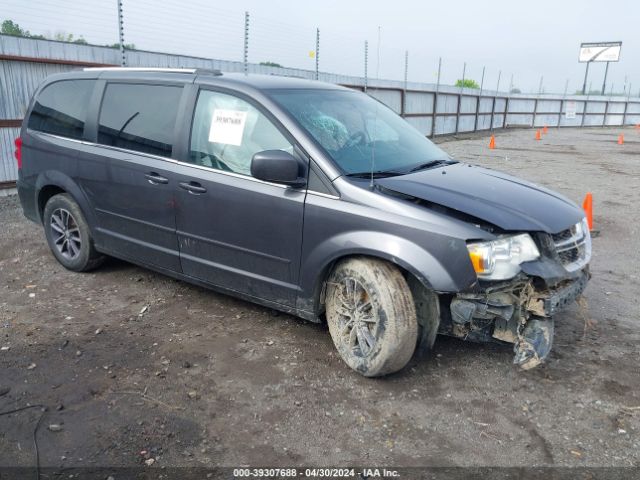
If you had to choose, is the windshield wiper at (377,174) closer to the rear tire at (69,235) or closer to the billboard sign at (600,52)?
the rear tire at (69,235)

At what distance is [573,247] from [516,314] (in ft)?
2.13

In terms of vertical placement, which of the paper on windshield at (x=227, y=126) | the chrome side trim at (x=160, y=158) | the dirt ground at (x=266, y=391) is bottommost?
the dirt ground at (x=266, y=391)

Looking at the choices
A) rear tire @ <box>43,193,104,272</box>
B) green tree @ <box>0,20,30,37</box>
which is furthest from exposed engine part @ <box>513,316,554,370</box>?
green tree @ <box>0,20,30,37</box>

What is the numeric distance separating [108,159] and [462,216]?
2960 mm

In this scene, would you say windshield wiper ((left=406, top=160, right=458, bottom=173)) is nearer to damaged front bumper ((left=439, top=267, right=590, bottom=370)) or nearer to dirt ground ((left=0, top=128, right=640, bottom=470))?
damaged front bumper ((left=439, top=267, right=590, bottom=370))

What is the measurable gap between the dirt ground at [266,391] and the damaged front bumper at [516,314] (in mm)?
358

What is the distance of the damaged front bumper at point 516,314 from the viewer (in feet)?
10.0

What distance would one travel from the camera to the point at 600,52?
67250 millimetres

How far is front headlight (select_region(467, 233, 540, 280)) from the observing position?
2982 millimetres

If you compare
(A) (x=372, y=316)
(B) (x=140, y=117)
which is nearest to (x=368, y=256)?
(A) (x=372, y=316)

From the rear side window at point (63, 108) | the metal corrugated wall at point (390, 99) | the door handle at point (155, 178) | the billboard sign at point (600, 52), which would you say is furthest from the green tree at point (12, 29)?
the billboard sign at point (600, 52)

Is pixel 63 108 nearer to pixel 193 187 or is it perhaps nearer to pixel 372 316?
pixel 193 187

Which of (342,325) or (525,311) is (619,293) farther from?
(342,325)

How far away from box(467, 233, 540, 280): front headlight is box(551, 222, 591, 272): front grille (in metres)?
0.25
